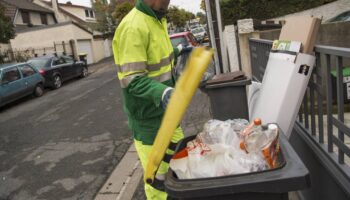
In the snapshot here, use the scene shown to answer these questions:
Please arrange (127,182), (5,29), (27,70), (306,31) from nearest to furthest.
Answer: (306,31) < (127,182) < (27,70) < (5,29)

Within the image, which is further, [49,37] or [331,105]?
[49,37]

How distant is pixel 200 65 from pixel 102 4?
4587cm

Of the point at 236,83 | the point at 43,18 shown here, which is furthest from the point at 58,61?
the point at 43,18

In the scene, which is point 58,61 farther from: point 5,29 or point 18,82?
point 5,29

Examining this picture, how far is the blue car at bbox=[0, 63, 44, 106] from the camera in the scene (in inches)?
514

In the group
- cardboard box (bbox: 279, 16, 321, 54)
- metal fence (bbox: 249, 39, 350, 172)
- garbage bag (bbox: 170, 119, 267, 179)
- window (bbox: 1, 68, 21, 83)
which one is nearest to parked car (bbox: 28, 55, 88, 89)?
window (bbox: 1, 68, 21, 83)

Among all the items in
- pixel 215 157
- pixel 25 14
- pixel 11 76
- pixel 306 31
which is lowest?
pixel 11 76

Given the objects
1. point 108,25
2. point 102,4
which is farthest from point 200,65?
point 102,4

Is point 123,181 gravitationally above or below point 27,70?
below

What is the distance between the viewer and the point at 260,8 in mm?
16719

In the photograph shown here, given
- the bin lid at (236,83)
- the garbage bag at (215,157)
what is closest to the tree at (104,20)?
the bin lid at (236,83)

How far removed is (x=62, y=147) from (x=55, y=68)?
10633 millimetres

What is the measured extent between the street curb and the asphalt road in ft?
0.42

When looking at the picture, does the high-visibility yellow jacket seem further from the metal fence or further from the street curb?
the street curb
